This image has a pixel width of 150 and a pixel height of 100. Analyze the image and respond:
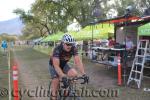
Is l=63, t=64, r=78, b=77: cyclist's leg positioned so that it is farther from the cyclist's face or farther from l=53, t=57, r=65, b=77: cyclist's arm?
the cyclist's face

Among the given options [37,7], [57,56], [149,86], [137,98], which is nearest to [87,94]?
[137,98]

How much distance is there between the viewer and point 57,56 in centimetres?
848

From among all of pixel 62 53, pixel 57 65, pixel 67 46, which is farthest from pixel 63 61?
pixel 67 46

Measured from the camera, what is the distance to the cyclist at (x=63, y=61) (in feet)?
26.5

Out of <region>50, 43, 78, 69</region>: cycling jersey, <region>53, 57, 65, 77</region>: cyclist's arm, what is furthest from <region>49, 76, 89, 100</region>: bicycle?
<region>50, 43, 78, 69</region>: cycling jersey

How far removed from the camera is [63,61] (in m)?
8.79

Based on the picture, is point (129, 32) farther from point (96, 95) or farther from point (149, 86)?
point (96, 95)

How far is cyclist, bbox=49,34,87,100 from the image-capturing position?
809 centimetres

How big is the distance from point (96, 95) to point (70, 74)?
3.85 m

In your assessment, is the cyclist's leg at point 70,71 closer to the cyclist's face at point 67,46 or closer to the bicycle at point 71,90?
the bicycle at point 71,90

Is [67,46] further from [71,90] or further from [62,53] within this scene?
[71,90]

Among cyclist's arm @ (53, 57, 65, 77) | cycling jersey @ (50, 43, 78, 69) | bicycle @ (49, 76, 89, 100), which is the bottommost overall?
bicycle @ (49, 76, 89, 100)

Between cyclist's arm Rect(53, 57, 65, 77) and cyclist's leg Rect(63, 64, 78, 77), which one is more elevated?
cyclist's arm Rect(53, 57, 65, 77)

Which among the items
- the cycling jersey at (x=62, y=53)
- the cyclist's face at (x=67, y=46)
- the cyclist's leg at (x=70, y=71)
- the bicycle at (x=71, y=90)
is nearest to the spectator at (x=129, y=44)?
the cyclist's leg at (x=70, y=71)
